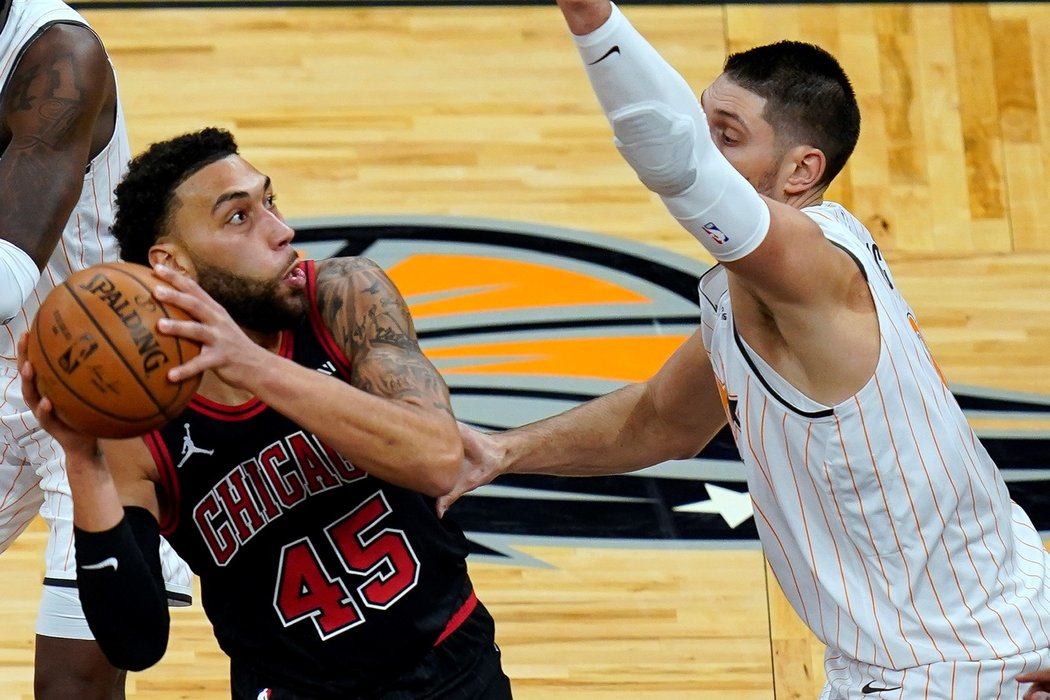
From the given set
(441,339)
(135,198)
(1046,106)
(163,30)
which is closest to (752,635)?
(441,339)

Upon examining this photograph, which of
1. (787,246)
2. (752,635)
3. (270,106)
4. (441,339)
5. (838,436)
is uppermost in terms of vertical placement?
(787,246)

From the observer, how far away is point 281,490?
320cm

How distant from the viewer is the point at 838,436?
3041 mm

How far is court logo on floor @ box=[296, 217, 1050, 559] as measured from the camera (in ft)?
17.0

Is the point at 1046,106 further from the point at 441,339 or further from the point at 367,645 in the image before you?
the point at 367,645

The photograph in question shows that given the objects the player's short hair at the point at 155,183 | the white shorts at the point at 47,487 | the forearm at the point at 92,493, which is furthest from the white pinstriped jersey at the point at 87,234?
the forearm at the point at 92,493

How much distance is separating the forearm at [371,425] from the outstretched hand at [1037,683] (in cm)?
121

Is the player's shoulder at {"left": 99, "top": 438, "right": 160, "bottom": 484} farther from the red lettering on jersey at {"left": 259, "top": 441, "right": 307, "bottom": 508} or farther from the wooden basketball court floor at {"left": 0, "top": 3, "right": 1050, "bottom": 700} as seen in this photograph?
the wooden basketball court floor at {"left": 0, "top": 3, "right": 1050, "bottom": 700}

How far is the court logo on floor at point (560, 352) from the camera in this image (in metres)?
5.18

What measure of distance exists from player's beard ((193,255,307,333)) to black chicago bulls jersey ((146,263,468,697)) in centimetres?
9

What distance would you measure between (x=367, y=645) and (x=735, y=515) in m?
2.18

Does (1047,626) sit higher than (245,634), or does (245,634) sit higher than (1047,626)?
(245,634)

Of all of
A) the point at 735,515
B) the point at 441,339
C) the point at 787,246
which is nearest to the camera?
the point at 787,246

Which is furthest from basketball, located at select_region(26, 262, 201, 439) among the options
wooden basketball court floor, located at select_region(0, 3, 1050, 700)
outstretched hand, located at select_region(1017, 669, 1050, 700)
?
wooden basketball court floor, located at select_region(0, 3, 1050, 700)
